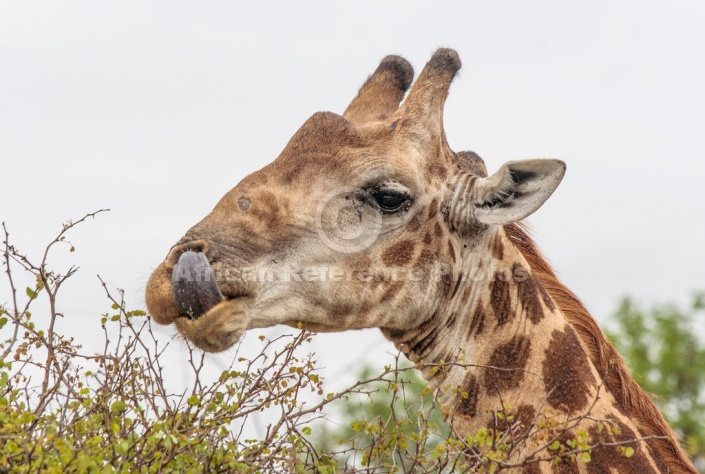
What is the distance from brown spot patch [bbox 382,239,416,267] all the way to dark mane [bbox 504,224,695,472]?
85cm

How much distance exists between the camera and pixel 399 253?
19.9 ft

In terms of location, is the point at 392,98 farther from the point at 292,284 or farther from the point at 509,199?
the point at 292,284

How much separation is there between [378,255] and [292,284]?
57 centimetres

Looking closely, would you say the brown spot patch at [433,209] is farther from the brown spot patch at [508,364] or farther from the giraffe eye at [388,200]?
the brown spot patch at [508,364]

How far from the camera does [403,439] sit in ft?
16.7

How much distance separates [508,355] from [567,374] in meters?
0.36

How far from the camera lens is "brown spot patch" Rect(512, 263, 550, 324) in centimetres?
611

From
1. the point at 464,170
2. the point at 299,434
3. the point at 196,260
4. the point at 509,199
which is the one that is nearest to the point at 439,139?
the point at 464,170

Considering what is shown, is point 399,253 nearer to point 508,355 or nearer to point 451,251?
point 451,251

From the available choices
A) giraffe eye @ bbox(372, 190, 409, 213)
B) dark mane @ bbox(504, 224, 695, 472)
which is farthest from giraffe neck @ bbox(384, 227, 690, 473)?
giraffe eye @ bbox(372, 190, 409, 213)

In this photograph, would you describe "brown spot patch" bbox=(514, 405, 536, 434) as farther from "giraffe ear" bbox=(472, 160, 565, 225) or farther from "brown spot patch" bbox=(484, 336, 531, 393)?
"giraffe ear" bbox=(472, 160, 565, 225)

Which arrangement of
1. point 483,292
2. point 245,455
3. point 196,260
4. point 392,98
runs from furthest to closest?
point 392,98
point 483,292
point 196,260
point 245,455
